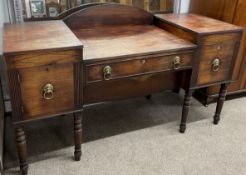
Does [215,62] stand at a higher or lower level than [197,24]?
lower

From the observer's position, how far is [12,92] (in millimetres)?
1185

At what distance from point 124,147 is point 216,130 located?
65 centimetres

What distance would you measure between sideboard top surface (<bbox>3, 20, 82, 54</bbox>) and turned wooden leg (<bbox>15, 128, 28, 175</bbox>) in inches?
15.5

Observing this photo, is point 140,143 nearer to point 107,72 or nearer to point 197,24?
point 107,72

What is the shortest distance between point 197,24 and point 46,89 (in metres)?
0.97

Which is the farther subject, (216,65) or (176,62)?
(216,65)

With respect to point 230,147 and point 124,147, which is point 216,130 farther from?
point 124,147

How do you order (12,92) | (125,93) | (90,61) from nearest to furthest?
(12,92) < (90,61) < (125,93)

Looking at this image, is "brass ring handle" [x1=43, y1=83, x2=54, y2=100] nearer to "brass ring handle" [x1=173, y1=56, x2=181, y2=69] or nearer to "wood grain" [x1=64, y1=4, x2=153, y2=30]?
"wood grain" [x1=64, y1=4, x2=153, y2=30]

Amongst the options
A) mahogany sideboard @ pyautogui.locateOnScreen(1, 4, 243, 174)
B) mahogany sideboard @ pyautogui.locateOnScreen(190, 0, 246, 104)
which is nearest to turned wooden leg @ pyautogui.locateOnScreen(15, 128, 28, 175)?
mahogany sideboard @ pyautogui.locateOnScreen(1, 4, 243, 174)

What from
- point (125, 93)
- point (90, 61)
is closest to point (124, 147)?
point (125, 93)

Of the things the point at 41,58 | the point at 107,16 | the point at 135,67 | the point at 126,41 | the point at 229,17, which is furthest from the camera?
the point at 229,17

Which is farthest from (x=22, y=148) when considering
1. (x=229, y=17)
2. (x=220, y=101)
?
(x=229, y=17)

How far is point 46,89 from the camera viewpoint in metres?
1.25
